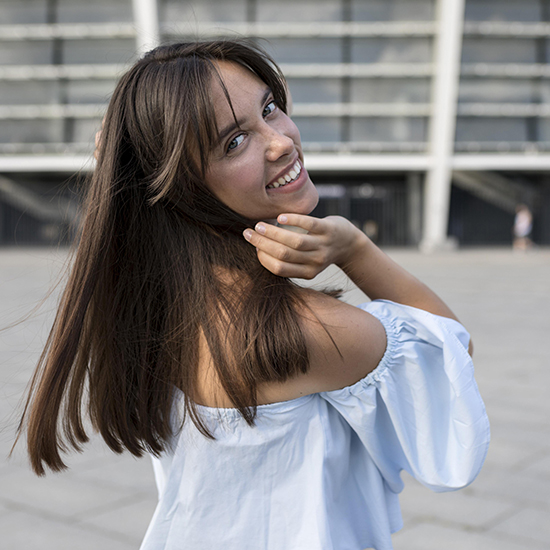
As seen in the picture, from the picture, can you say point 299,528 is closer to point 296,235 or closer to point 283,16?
point 296,235

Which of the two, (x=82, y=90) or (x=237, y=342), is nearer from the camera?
(x=237, y=342)

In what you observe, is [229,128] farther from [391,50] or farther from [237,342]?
[391,50]

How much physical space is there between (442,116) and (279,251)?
31.3 meters

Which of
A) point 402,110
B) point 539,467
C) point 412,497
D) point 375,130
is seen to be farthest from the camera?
point 375,130

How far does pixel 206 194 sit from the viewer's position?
4.43 ft

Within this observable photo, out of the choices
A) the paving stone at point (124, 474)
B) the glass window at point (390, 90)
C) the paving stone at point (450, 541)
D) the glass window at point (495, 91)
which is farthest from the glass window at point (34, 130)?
the paving stone at point (450, 541)

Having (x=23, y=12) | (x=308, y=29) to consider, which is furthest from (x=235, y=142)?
(x=23, y=12)

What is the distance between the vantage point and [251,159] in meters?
1.34

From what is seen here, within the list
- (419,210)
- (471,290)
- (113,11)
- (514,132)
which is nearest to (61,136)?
(113,11)

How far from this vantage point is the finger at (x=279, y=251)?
4.13ft

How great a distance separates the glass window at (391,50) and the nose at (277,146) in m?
31.9

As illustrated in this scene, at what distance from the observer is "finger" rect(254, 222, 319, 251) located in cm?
125

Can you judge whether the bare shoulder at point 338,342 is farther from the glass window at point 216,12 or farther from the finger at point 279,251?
the glass window at point 216,12

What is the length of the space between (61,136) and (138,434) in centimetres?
3310
